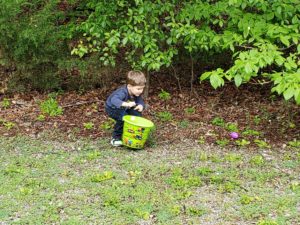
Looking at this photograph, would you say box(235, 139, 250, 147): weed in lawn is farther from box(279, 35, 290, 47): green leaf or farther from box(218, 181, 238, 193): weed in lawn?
box(279, 35, 290, 47): green leaf

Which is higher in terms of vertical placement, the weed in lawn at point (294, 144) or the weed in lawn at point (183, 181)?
the weed in lawn at point (294, 144)

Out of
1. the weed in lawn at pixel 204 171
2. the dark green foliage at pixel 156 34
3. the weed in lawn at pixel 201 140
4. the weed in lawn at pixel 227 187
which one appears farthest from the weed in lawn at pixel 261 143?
the weed in lawn at pixel 227 187

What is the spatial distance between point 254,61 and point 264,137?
1.55m

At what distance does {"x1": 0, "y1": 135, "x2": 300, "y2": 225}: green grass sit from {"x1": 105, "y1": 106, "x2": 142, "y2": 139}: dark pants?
0.19 m

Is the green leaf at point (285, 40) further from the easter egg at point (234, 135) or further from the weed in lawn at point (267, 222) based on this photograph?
the weed in lawn at point (267, 222)

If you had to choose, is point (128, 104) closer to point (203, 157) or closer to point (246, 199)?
point (203, 157)

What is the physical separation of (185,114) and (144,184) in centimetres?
225

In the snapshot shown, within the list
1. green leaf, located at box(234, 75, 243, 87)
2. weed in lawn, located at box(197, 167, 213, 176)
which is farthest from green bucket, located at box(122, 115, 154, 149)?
green leaf, located at box(234, 75, 243, 87)

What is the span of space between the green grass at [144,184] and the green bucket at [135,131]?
0.14 m

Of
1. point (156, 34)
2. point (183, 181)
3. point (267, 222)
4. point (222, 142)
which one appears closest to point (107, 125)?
point (156, 34)

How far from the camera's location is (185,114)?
21.8 feet

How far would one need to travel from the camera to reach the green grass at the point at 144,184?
402 centimetres

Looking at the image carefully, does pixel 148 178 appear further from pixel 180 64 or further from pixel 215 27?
pixel 180 64

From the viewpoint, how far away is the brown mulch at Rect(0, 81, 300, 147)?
5949 mm
